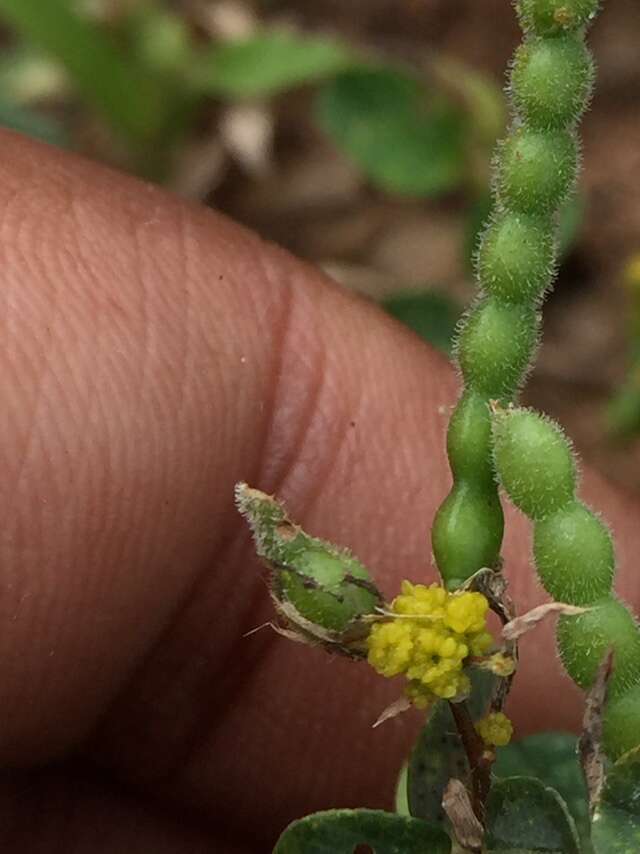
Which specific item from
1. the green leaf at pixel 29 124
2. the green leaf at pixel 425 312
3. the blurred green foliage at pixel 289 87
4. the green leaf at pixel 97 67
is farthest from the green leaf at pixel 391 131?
the green leaf at pixel 29 124

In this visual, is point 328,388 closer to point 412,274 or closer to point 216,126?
point 412,274

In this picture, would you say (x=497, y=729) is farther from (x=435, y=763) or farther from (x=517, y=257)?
(x=517, y=257)

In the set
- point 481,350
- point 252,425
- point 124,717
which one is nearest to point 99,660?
point 124,717

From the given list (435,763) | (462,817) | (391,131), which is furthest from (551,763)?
(391,131)

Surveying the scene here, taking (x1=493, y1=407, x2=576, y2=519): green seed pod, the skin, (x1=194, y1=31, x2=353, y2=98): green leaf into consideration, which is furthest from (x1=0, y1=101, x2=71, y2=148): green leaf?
(x1=493, y1=407, x2=576, y2=519): green seed pod

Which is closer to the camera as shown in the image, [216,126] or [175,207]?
[175,207]
